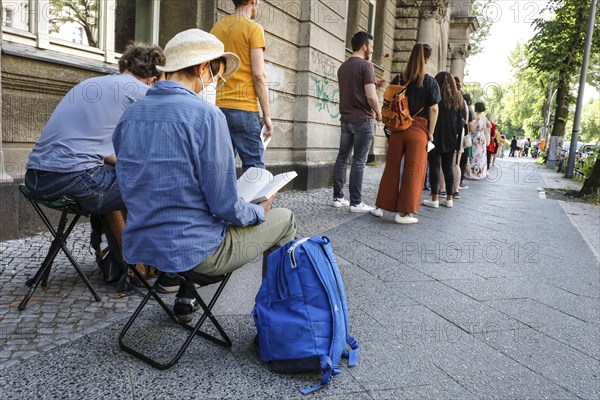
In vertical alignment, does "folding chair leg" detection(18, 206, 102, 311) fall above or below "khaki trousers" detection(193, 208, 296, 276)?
below

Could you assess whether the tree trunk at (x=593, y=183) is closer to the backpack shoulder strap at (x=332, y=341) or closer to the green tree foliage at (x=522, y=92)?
the green tree foliage at (x=522, y=92)

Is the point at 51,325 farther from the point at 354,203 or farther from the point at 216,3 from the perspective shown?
the point at 216,3

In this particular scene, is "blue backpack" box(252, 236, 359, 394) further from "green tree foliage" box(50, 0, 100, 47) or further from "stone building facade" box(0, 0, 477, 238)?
"green tree foliage" box(50, 0, 100, 47)

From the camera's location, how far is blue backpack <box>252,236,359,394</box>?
2.39 metres

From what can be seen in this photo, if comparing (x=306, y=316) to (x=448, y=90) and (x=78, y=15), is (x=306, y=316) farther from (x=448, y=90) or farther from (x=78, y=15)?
(x=448, y=90)

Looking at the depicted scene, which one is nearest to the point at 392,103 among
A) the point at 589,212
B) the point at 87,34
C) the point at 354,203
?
the point at 354,203

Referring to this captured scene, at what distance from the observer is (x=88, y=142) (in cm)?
316

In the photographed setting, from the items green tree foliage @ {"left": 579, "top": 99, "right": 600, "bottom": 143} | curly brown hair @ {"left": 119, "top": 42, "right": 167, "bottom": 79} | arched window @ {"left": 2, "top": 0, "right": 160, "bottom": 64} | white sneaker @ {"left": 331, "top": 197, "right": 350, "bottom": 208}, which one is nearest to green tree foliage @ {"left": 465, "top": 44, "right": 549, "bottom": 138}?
white sneaker @ {"left": 331, "top": 197, "right": 350, "bottom": 208}

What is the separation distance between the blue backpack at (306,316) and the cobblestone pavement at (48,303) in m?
1.09

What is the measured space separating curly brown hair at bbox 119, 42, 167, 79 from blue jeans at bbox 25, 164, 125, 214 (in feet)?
2.21

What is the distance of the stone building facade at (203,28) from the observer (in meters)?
4.85

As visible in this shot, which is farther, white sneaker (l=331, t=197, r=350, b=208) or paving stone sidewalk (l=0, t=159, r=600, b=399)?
white sneaker (l=331, t=197, r=350, b=208)

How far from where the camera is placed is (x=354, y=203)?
6820 millimetres

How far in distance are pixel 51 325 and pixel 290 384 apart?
4.68ft
